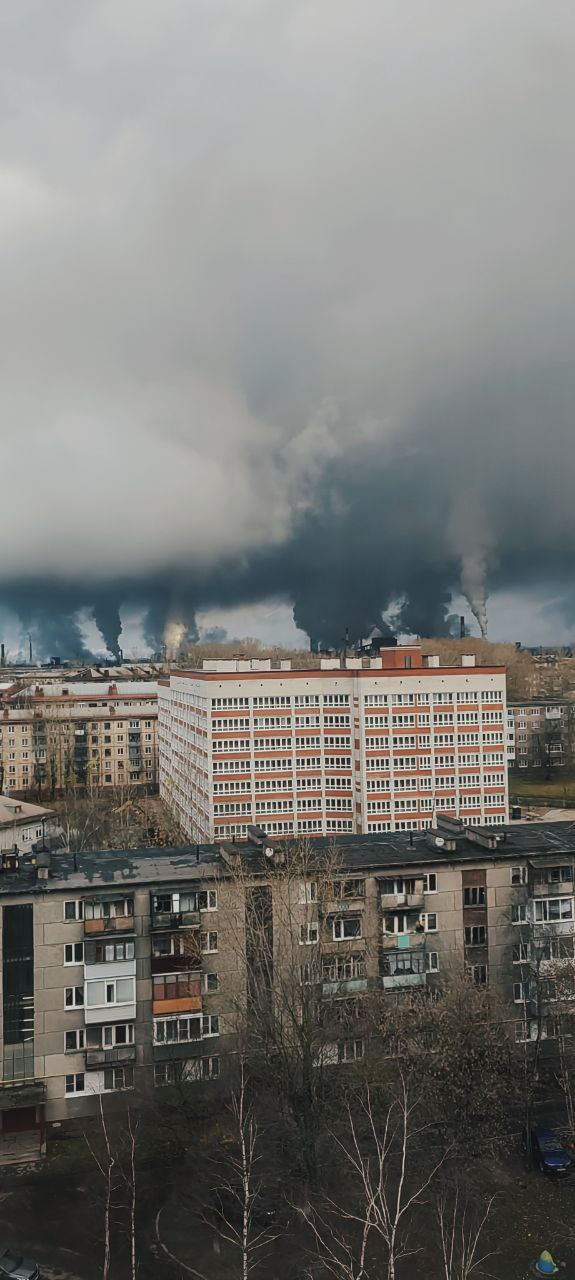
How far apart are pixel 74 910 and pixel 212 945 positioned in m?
4.66

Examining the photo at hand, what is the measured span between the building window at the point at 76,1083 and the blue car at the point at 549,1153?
1384cm

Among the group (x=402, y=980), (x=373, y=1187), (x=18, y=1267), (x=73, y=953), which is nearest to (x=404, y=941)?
(x=402, y=980)

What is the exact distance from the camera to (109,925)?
2734 centimetres

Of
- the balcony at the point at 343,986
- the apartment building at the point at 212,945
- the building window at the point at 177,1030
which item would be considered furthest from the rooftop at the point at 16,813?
the balcony at the point at 343,986

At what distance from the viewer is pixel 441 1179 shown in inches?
885

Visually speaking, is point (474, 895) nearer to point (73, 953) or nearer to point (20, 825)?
point (73, 953)

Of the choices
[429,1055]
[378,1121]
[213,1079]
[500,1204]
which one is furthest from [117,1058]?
[500,1204]

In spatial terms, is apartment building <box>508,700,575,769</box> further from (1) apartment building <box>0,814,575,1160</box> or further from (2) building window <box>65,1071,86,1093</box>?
(2) building window <box>65,1071,86,1093</box>

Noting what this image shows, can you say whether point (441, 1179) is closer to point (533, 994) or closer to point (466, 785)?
point (533, 994)

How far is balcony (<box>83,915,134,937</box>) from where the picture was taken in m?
27.2

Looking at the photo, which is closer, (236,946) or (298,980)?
(298,980)

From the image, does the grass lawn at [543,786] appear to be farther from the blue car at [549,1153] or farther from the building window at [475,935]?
the blue car at [549,1153]

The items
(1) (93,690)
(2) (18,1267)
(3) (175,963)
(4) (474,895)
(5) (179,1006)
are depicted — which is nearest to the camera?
(2) (18,1267)

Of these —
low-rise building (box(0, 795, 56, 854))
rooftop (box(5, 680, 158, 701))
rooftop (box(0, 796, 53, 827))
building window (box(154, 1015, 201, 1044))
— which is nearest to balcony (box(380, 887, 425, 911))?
building window (box(154, 1015, 201, 1044))
